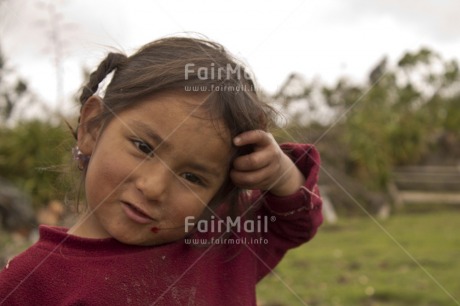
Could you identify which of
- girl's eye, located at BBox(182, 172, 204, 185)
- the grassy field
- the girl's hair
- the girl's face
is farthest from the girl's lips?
the grassy field

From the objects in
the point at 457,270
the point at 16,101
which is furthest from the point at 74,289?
the point at 16,101

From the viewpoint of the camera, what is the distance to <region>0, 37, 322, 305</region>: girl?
135 centimetres

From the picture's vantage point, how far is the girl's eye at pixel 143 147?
1378mm

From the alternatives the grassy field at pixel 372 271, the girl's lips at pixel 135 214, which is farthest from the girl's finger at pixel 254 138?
the grassy field at pixel 372 271

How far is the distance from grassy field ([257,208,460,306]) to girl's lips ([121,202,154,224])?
71.5 inches

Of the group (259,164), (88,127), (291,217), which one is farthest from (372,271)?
(88,127)

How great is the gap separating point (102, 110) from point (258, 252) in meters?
0.54

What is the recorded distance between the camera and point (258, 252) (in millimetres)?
1679

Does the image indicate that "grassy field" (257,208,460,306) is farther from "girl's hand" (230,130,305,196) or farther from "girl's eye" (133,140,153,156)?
"girl's eye" (133,140,153,156)

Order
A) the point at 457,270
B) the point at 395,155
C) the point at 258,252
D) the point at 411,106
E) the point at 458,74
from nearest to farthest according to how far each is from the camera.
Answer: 1. the point at 258,252
2. the point at 457,270
3. the point at 395,155
4. the point at 411,106
5. the point at 458,74

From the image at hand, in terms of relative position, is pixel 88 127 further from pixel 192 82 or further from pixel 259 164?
pixel 259 164

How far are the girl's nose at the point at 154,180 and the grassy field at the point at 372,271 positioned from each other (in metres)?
1.85

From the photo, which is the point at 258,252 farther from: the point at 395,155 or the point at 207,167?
the point at 395,155

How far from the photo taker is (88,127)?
5.02 ft
